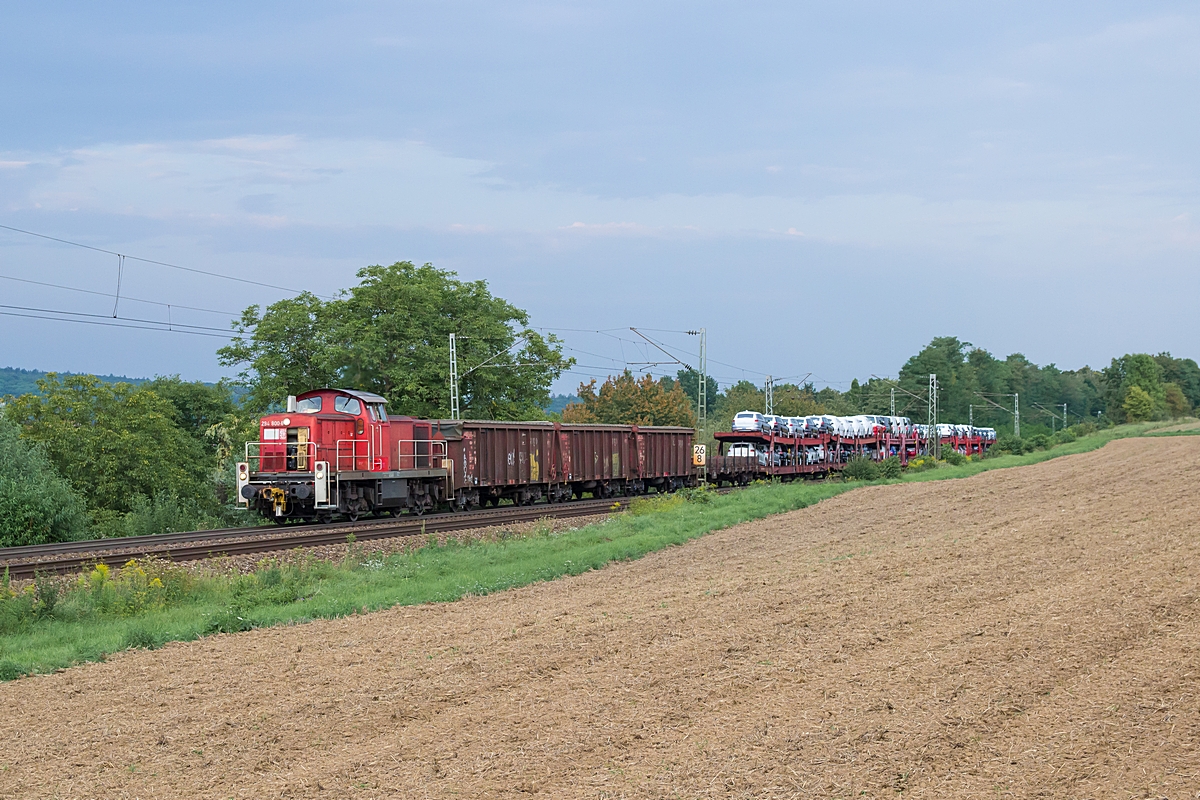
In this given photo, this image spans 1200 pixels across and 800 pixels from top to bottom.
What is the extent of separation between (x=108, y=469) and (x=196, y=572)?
80.2 feet

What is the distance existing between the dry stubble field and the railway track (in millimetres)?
8873

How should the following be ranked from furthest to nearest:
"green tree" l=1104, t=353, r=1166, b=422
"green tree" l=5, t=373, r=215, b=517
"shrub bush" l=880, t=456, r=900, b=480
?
"green tree" l=1104, t=353, r=1166, b=422 → "shrub bush" l=880, t=456, r=900, b=480 → "green tree" l=5, t=373, r=215, b=517

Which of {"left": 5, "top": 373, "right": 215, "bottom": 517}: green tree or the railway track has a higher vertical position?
{"left": 5, "top": 373, "right": 215, "bottom": 517}: green tree

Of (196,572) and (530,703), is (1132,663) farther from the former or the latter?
A: (196,572)

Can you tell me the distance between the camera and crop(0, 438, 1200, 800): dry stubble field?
6762mm

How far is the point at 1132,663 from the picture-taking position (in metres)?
8.48

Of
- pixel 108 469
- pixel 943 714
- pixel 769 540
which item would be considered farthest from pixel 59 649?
pixel 108 469

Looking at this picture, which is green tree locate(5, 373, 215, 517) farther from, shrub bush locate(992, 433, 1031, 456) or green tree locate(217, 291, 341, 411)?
shrub bush locate(992, 433, 1031, 456)

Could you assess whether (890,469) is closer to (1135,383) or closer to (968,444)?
(968,444)

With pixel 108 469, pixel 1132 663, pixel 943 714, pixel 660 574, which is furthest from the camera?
pixel 108 469

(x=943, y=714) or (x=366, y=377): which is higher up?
(x=366, y=377)

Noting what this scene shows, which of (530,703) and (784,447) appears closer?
(530,703)

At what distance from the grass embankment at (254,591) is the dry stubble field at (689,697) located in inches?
33.9

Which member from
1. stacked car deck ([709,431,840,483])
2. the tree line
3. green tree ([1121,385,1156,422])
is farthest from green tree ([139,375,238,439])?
green tree ([1121,385,1156,422])
